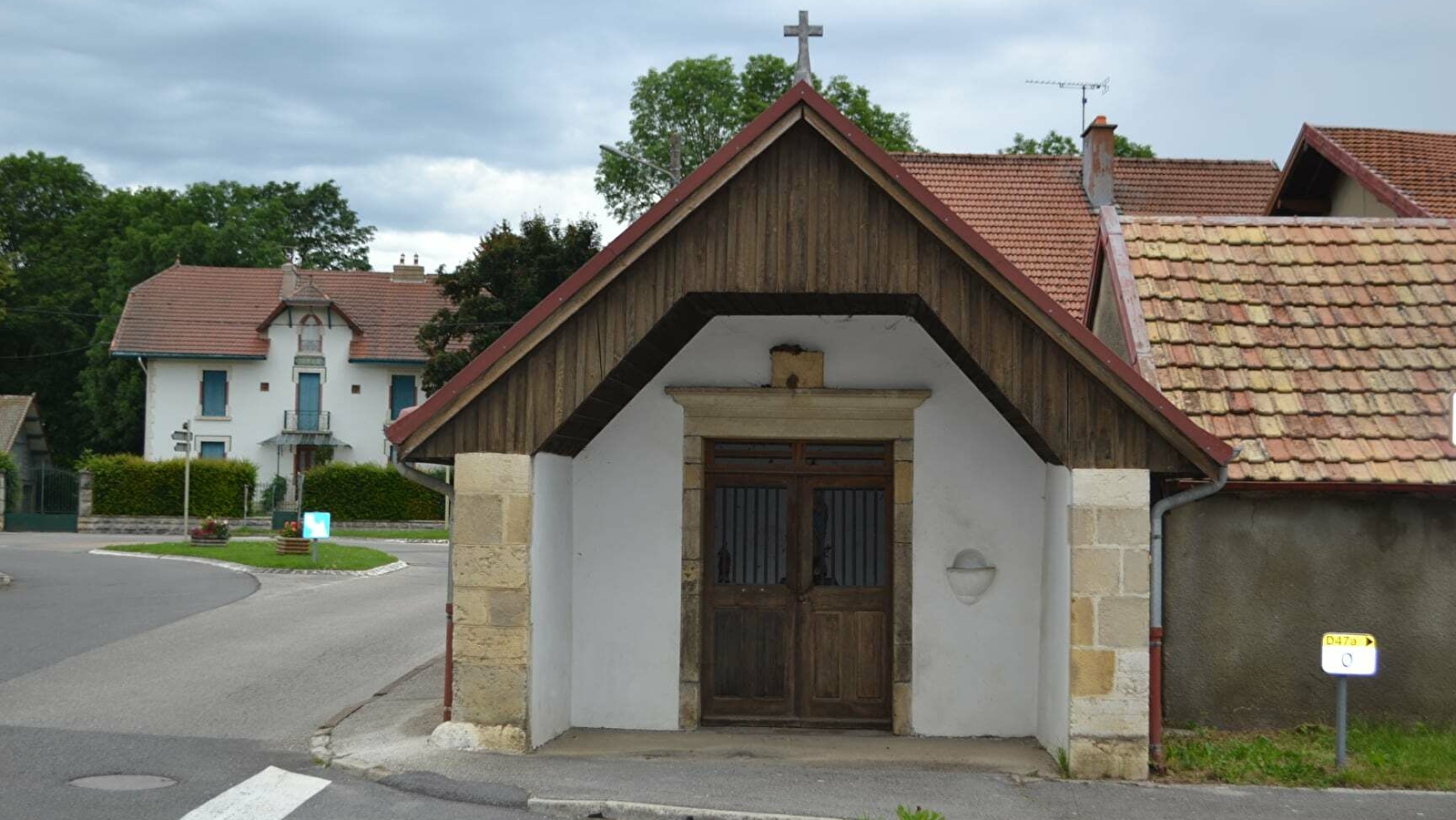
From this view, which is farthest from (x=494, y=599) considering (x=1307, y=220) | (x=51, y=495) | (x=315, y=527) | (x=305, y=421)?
(x=305, y=421)

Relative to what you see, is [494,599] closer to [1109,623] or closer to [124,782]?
[124,782]

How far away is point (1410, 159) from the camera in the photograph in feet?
65.1

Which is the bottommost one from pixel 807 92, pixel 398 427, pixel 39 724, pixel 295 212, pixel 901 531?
pixel 39 724

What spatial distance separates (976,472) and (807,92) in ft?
11.2

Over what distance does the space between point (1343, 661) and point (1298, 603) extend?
1079 millimetres

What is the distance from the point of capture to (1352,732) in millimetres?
10102

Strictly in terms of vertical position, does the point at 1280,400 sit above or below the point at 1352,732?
above

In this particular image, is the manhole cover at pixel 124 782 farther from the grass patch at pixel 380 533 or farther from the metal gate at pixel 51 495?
the metal gate at pixel 51 495

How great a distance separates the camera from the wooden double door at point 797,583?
440 inches

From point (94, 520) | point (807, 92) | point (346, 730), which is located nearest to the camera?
point (807, 92)

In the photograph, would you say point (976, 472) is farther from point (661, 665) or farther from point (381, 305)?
point (381, 305)

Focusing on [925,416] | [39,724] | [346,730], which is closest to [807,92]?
[925,416]

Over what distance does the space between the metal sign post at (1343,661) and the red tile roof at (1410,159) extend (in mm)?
9124

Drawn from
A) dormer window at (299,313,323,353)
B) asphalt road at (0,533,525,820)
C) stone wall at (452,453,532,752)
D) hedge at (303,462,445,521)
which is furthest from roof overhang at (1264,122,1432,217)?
dormer window at (299,313,323,353)
